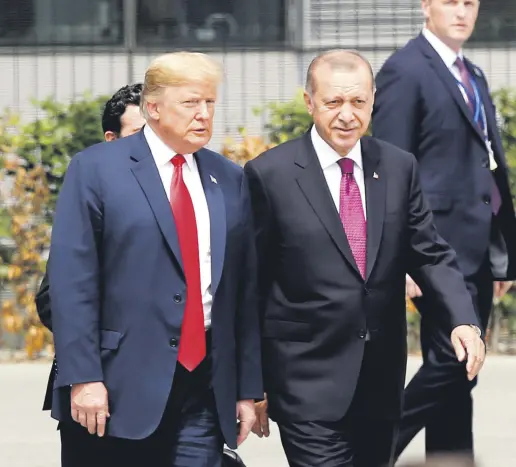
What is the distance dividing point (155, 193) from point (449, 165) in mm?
1684

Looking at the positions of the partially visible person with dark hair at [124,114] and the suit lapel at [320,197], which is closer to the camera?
the suit lapel at [320,197]

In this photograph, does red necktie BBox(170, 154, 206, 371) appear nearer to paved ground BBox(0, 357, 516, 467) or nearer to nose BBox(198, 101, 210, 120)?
nose BBox(198, 101, 210, 120)

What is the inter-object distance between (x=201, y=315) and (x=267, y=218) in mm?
426

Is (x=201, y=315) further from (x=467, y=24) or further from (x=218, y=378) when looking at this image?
(x=467, y=24)

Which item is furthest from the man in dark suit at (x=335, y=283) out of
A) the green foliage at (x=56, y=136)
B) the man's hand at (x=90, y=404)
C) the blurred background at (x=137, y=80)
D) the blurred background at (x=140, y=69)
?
the green foliage at (x=56, y=136)

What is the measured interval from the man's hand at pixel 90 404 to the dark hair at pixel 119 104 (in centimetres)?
110

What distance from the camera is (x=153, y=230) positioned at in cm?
415

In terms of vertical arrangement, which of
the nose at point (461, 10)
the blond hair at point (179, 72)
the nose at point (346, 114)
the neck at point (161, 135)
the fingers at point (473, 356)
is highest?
the nose at point (461, 10)

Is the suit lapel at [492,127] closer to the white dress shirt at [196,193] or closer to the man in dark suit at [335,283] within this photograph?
the man in dark suit at [335,283]

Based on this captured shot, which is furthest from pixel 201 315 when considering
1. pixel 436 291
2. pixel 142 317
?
pixel 436 291

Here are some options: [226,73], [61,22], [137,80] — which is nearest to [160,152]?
[226,73]

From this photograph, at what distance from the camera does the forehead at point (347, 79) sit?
445 cm

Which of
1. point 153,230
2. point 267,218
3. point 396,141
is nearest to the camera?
point 153,230

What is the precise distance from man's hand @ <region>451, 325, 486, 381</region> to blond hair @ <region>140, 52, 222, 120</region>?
0.98m
